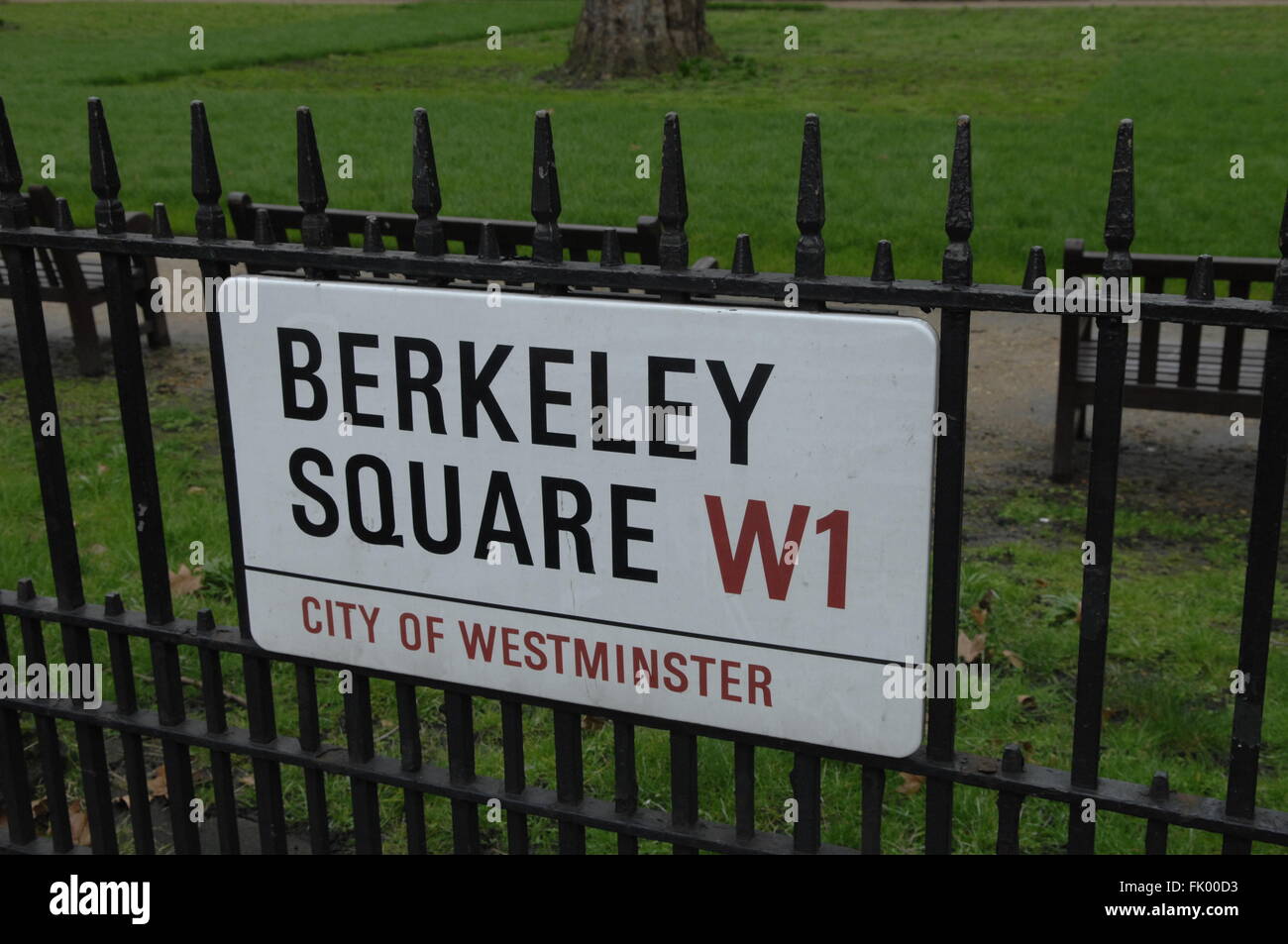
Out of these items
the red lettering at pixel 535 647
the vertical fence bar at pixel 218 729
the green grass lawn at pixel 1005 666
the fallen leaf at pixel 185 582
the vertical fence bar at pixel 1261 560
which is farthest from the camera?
the fallen leaf at pixel 185 582

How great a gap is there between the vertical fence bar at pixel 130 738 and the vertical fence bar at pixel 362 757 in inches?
22.8

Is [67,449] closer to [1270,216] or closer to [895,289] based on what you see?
[895,289]

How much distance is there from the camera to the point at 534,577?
285cm

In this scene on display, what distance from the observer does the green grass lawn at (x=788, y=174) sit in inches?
174

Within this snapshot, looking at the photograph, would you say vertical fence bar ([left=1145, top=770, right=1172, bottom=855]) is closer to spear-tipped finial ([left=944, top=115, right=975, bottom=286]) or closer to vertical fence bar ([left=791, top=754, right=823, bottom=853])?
vertical fence bar ([left=791, top=754, right=823, bottom=853])

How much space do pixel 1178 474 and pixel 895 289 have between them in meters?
4.82

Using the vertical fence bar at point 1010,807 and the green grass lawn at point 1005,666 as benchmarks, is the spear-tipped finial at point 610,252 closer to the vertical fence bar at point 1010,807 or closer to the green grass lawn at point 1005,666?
the vertical fence bar at point 1010,807

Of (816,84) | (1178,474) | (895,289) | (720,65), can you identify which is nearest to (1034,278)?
(895,289)

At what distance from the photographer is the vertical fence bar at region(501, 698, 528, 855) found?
3.02 metres

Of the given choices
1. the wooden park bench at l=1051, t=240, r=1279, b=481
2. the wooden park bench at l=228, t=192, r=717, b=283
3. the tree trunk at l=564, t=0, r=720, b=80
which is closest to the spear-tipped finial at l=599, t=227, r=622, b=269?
the wooden park bench at l=228, t=192, r=717, b=283

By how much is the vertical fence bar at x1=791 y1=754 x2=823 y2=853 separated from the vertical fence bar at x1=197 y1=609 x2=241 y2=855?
1.35m

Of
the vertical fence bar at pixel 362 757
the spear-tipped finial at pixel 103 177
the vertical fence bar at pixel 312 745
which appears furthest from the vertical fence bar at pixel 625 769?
the spear-tipped finial at pixel 103 177
